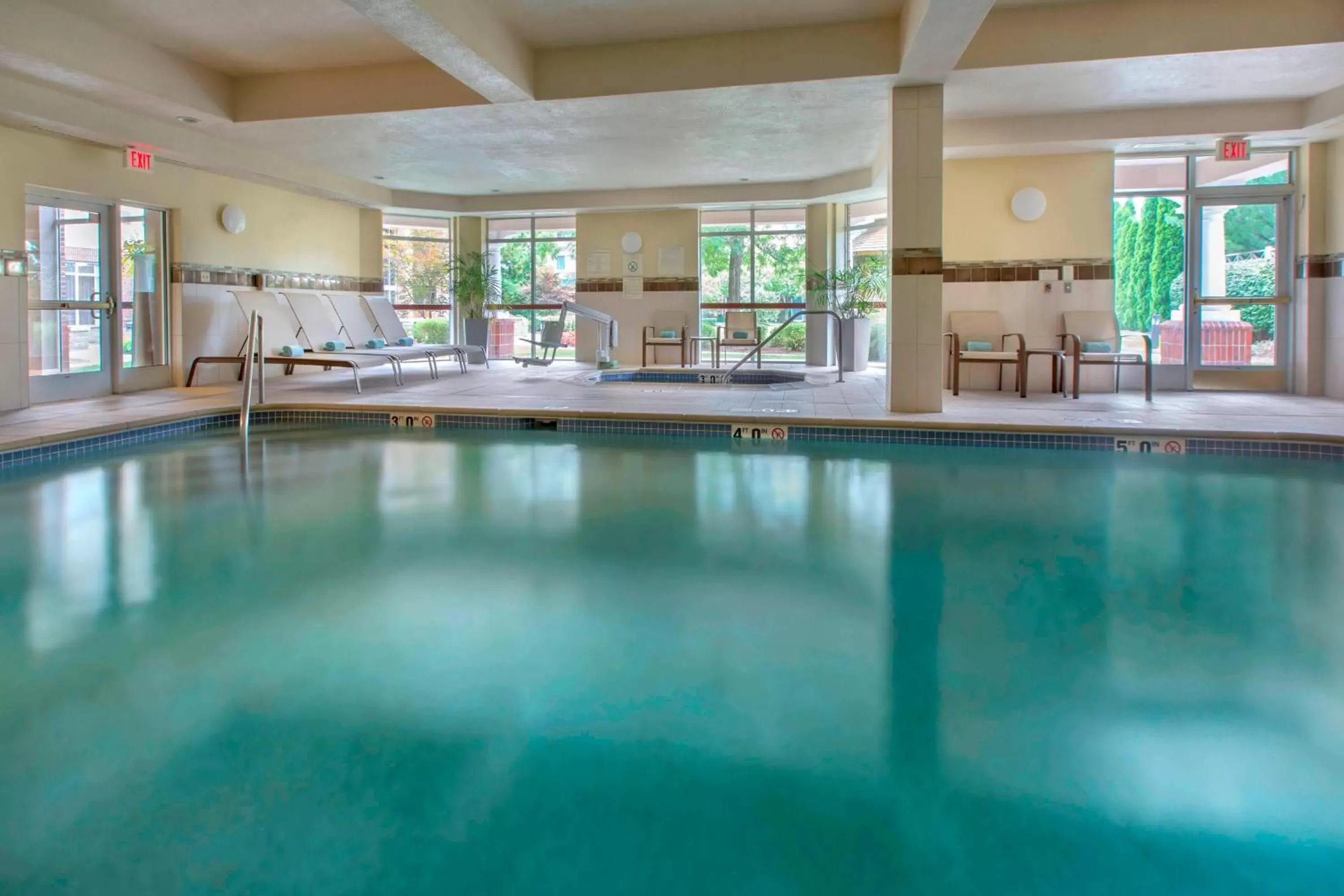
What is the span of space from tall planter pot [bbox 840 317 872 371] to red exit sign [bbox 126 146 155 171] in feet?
24.2

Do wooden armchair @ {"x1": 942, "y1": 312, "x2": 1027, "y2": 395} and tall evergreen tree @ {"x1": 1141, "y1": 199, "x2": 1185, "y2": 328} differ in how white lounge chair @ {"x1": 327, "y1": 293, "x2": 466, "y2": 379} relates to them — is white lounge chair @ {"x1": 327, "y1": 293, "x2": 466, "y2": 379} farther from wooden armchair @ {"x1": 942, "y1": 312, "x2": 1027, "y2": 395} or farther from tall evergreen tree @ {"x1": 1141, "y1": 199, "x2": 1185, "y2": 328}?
tall evergreen tree @ {"x1": 1141, "y1": 199, "x2": 1185, "y2": 328}

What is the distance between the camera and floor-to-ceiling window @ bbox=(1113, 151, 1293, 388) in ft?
26.3

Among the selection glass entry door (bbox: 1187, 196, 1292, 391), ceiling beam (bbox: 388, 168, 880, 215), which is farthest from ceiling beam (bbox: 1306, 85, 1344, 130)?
ceiling beam (bbox: 388, 168, 880, 215)

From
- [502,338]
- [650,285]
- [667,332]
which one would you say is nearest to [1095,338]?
[667,332]

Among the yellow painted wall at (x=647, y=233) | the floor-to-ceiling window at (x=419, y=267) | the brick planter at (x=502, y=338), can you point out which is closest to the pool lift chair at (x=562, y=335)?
the yellow painted wall at (x=647, y=233)

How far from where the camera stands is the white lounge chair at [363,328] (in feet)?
31.6

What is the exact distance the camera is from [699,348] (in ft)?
40.3

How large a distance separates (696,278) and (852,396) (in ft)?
16.0

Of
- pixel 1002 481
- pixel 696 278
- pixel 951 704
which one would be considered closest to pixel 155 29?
pixel 1002 481

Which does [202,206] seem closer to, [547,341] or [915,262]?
[547,341]

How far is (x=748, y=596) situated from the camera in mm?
2709

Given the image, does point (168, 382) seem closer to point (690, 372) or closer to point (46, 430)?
point (46, 430)

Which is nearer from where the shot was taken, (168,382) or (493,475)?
(493,475)

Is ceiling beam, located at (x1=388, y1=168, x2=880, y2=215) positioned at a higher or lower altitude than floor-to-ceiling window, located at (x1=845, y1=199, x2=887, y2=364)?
higher
